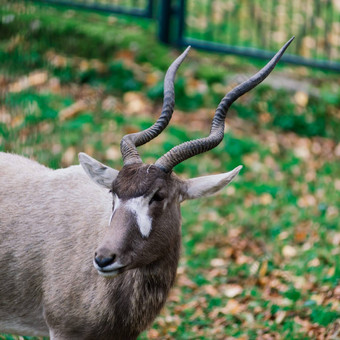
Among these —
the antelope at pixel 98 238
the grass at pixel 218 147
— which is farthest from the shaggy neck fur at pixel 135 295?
the grass at pixel 218 147

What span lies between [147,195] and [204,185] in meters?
0.46

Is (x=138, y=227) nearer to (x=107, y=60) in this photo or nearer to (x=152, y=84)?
(x=152, y=84)

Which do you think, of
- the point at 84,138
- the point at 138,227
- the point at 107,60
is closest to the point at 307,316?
the point at 138,227

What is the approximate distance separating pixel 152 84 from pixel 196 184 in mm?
5951

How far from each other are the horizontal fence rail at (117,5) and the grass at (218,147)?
0.26m

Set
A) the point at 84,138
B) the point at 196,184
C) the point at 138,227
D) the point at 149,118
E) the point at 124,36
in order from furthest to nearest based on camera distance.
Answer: the point at 124,36
the point at 149,118
the point at 84,138
the point at 196,184
the point at 138,227

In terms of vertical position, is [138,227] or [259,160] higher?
[138,227]

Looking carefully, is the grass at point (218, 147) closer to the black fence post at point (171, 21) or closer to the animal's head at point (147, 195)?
the black fence post at point (171, 21)

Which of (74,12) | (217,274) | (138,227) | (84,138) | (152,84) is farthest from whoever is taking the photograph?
(74,12)

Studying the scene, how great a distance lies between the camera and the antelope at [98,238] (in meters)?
4.36

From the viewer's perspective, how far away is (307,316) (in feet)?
19.7

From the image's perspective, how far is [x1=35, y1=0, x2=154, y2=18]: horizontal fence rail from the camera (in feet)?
37.9

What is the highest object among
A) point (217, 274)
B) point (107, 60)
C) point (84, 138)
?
point (107, 60)

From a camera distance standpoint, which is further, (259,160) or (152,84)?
(152,84)
